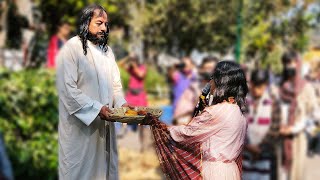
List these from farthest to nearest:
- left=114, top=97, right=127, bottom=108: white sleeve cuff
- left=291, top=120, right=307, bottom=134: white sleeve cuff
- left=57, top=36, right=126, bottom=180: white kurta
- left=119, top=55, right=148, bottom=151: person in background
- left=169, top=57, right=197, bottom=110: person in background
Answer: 1. left=119, top=55, right=148, bottom=151: person in background
2. left=169, top=57, right=197, bottom=110: person in background
3. left=291, top=120, right=307, bottom=134: white sleeve cuff
4. left=114, top=97, right=127, bottom=108: white sleeve cuff
5. left=57, top=36, right=126, bottom=180: white kurta

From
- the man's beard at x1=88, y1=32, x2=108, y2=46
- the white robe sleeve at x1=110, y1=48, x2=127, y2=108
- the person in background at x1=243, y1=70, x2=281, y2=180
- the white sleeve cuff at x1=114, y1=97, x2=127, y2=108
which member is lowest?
the person in background at x1=243, y1=70, x2=281, y2=180

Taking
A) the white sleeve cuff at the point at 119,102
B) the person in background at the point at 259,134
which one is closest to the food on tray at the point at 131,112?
the white sleeve cuff at the point at 119,102

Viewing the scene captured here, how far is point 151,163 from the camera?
13.2m

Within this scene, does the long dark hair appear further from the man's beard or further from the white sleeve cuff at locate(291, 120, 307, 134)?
the white sleeve cuff at locate(291, 120, 307, 134)

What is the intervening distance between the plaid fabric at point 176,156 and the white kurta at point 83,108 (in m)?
0.44

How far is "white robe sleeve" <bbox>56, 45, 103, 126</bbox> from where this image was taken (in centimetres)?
572

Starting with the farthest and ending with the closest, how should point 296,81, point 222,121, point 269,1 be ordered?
point 269,1
point 296,81
point 222,121

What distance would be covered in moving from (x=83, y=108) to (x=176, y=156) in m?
0.77

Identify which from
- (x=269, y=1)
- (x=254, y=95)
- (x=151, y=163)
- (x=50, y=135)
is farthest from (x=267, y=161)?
(x=269, y=1)

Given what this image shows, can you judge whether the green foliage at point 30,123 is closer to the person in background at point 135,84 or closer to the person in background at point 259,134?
the person in background at point 259,134

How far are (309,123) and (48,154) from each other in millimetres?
3566

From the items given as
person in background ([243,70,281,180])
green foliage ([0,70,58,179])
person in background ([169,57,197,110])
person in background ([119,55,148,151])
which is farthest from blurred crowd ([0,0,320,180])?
person in background ([119,55,148,151])

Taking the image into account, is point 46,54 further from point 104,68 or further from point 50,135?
point 104,68

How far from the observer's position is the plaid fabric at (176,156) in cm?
576
